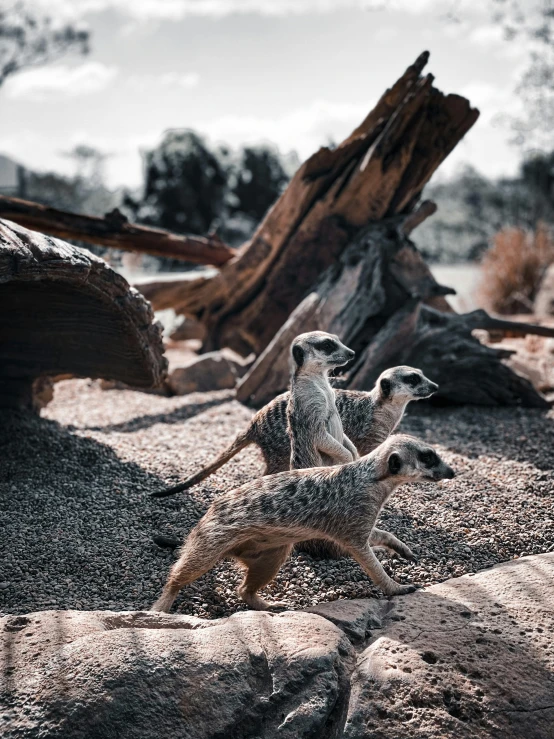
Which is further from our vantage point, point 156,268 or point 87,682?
point 156,268

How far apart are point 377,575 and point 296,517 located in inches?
14.3

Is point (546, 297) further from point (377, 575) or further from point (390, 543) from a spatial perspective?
point (377, 575)

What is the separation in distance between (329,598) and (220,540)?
1.64 ft

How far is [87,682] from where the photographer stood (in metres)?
1.78

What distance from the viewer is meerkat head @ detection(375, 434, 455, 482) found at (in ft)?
8.13

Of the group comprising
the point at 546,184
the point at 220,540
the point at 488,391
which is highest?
the point at 546,184

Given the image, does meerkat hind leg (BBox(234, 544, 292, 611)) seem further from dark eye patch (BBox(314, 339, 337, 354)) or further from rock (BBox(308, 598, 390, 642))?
dark eye patch (BBox(314, 339, 337, 354))

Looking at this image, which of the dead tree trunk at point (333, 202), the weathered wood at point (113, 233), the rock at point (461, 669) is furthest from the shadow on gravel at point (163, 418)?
the rock at point (461, 669)

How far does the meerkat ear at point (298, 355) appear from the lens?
127 inches

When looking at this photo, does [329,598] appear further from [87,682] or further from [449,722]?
[87,682]

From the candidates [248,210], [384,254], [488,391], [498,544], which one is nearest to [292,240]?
[384,254]

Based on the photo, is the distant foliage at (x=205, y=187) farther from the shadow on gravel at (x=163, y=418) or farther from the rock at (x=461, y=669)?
the rock at (x=461, y=669)

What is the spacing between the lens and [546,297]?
9078mm

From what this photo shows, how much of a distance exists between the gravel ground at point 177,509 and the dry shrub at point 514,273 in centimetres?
524
